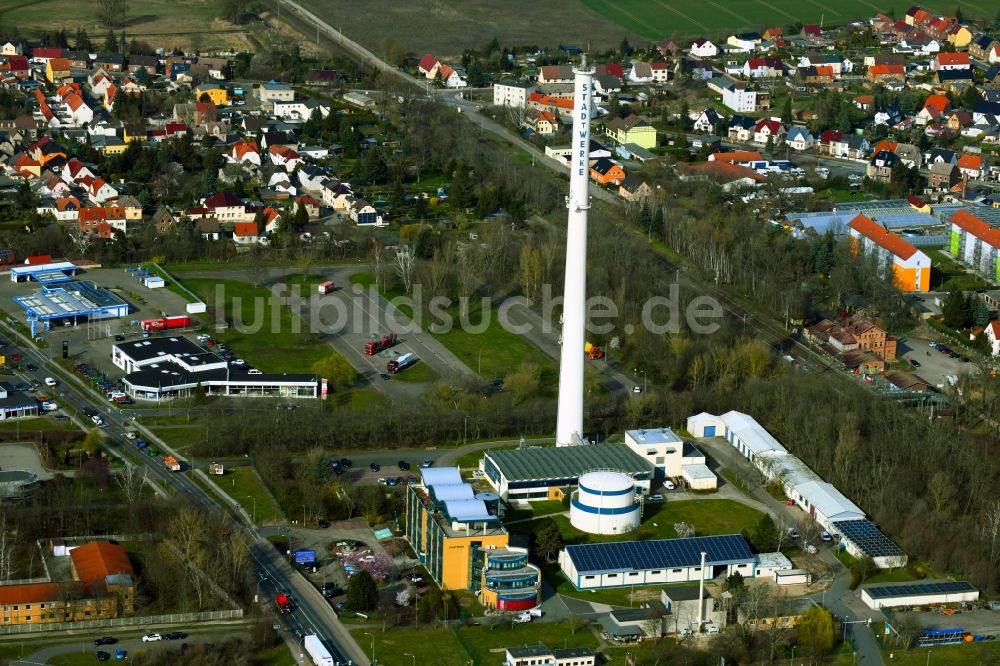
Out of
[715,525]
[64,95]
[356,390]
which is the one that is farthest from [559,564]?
[64,95]

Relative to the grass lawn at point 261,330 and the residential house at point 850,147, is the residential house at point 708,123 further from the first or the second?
the grass lawn at point 261,330

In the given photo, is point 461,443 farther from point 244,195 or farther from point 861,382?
point 244,195

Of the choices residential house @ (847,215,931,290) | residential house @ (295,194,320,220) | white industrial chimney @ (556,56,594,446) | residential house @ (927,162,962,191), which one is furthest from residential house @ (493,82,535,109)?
white industrial chimney @ (556,56,594,446)

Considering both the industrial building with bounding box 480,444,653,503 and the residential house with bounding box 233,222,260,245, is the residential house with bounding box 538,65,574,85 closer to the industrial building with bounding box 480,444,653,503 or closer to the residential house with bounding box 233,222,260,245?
the residential house with bounding box 233,222,260,245

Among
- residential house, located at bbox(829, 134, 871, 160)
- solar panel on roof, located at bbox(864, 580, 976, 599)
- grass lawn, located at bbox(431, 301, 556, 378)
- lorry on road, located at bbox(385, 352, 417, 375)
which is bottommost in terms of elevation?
residential house, located at bbox(829, 134, 871, 160)

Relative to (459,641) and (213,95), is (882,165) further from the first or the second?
(459,641)

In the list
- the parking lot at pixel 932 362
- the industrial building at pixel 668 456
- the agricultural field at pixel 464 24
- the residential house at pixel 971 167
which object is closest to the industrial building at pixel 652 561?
the industrial building at pixel 668 456
